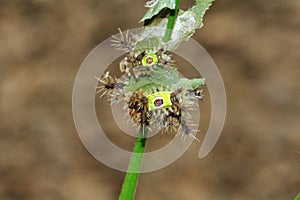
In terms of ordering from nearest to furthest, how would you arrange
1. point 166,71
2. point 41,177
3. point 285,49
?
point 166,71 < point 41,177 < point 285,49

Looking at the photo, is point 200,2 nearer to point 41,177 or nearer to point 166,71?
point 166,71

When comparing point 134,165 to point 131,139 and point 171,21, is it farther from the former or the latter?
point 131,139

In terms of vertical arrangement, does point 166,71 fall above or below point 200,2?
below

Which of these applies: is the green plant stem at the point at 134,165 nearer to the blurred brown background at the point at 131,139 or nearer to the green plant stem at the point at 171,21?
the green plant stem at the point at 171,21

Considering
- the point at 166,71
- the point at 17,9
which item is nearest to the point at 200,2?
the point at 166,71

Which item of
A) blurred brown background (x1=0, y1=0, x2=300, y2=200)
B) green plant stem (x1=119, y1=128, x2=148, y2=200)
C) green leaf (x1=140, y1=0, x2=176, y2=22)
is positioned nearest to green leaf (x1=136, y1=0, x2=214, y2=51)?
green leaf (x1=140, y1=0, x2=176, y2=22)

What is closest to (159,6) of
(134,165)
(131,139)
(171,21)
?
(171,21)

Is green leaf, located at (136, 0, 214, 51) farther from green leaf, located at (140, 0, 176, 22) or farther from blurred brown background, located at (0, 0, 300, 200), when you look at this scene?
blurred brown background, located at (0, 0, 300, 200)
